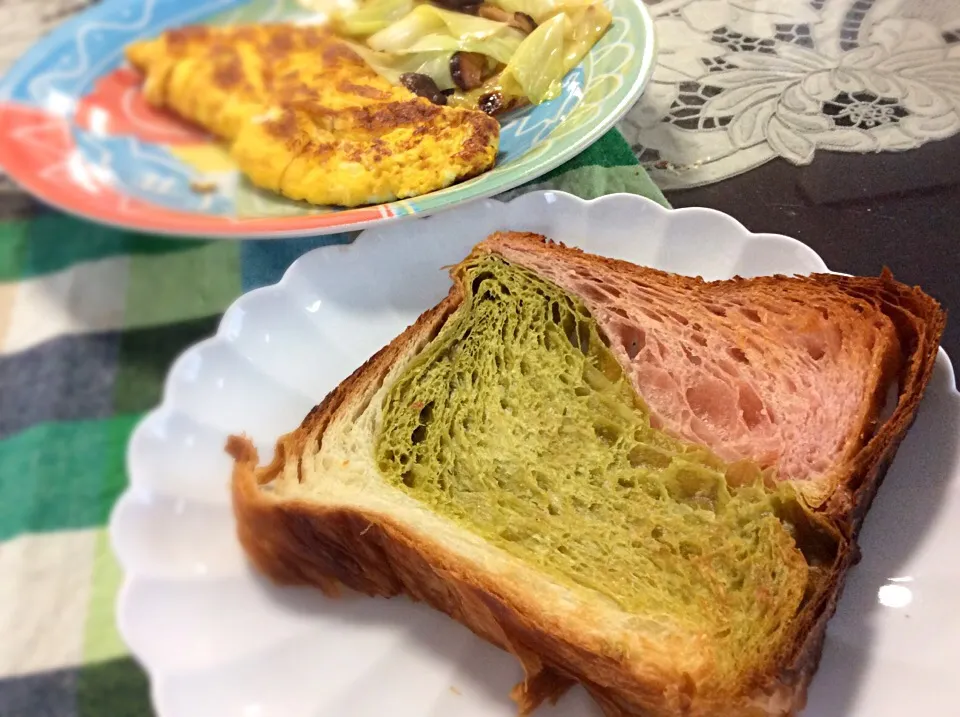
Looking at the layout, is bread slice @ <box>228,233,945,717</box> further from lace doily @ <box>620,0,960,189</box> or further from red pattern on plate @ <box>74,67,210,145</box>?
lace doily @ <box>620,0,960,189</box>

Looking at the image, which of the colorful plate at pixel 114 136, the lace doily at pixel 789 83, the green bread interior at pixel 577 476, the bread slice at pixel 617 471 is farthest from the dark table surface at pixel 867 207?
the colorful plate at pixel 114 136

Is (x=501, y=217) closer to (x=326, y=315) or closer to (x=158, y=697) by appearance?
(x=326, y=315)

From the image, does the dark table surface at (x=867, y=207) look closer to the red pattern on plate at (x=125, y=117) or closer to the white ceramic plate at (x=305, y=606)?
the white ceramic plate at (x=305, y=606)

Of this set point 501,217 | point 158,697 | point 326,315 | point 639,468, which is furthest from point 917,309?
point 158,697

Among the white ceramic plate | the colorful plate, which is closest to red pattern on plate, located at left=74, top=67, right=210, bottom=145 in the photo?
the colorful plate

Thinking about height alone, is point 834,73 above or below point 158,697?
above

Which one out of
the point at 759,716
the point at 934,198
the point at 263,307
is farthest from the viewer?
the point at 934,198

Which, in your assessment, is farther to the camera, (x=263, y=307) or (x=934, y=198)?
(x=934, y=198)
